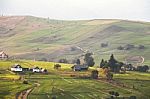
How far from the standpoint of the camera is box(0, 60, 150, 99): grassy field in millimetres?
152625

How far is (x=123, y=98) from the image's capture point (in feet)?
516

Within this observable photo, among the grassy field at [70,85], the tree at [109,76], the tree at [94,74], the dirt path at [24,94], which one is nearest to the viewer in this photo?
the dirt path at [24,94]

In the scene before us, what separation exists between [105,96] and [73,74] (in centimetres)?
3709

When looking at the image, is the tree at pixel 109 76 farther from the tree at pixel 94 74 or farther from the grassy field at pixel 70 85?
the tree at pixel 94 74

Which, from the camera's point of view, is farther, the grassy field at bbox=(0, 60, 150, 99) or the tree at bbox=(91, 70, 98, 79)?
the tree at bbox=(91, 70, 98, 79)

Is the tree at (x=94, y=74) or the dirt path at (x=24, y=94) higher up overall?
the tree at (x=94, y=74)

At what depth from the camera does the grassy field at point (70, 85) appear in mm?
152625

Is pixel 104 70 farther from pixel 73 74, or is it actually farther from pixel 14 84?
pixel 14 84

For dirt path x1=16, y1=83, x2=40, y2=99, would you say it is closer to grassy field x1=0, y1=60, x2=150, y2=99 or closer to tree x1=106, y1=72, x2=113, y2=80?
grassy field x1=0, y1=60, x2=150, y2=99

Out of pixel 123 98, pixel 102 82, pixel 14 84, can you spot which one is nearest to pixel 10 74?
pixel 14 84

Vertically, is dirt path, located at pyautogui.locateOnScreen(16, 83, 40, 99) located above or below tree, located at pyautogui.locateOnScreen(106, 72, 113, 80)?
below

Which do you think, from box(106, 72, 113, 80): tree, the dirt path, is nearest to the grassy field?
the dirt path

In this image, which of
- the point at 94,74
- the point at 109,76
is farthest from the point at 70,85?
the point at 109,76

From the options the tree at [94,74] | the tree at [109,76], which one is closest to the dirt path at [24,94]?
the tree at [94,74]
